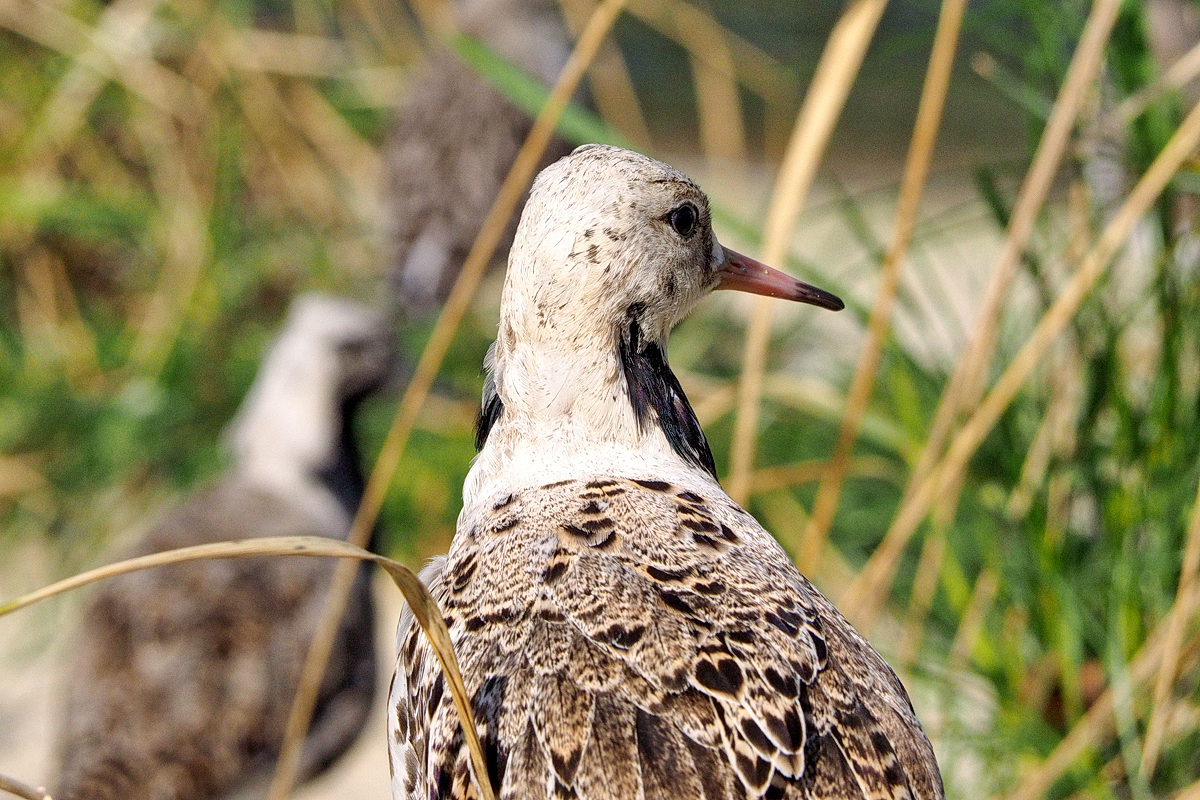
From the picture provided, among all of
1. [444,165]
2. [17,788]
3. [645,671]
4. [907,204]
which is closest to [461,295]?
[907,204]

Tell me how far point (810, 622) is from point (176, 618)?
254 centimetres

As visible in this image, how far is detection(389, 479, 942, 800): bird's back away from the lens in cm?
142

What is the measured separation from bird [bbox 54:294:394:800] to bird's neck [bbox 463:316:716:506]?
2055 mm

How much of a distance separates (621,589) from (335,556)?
1.28 feet

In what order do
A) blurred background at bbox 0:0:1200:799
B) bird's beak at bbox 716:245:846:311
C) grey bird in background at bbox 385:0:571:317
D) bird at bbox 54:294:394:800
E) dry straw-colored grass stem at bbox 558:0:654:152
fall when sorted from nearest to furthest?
bird's beak at bbox 716:245:846:311 < blurred background at bbox 0:0:1200:799 < bird at bbox 54:294:394:800 < dry straw-colored grass stem at bbox 558:0:654:152 < grey bird in background at bbox 385:0:571:317

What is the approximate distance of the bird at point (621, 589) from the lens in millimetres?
1434

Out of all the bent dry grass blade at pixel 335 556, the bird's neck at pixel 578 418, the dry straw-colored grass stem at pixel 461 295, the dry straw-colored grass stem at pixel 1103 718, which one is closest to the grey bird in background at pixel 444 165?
the dry straw-colored grass stem at pixel 461 295

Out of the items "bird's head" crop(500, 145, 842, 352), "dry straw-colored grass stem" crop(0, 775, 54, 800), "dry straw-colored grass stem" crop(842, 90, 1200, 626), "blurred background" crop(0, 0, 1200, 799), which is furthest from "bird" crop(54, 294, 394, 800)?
"dry straw-colored grass stem" crop(0, 775, 54, 800)

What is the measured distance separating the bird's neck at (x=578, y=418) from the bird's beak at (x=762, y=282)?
0.72 ft

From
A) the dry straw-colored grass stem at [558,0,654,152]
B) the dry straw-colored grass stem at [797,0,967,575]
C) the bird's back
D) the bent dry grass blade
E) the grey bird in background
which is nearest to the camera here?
the bent dry grass blade

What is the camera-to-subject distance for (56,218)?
613 centimetres

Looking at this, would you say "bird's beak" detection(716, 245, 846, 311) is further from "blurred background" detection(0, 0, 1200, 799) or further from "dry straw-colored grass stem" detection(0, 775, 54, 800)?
"dry straw-colored grass stem" detection(0, 775, 54, 800)

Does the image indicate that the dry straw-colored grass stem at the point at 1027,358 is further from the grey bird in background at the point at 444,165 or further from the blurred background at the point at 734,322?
the grey bird in background at the point at 444,165

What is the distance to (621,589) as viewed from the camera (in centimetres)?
155
